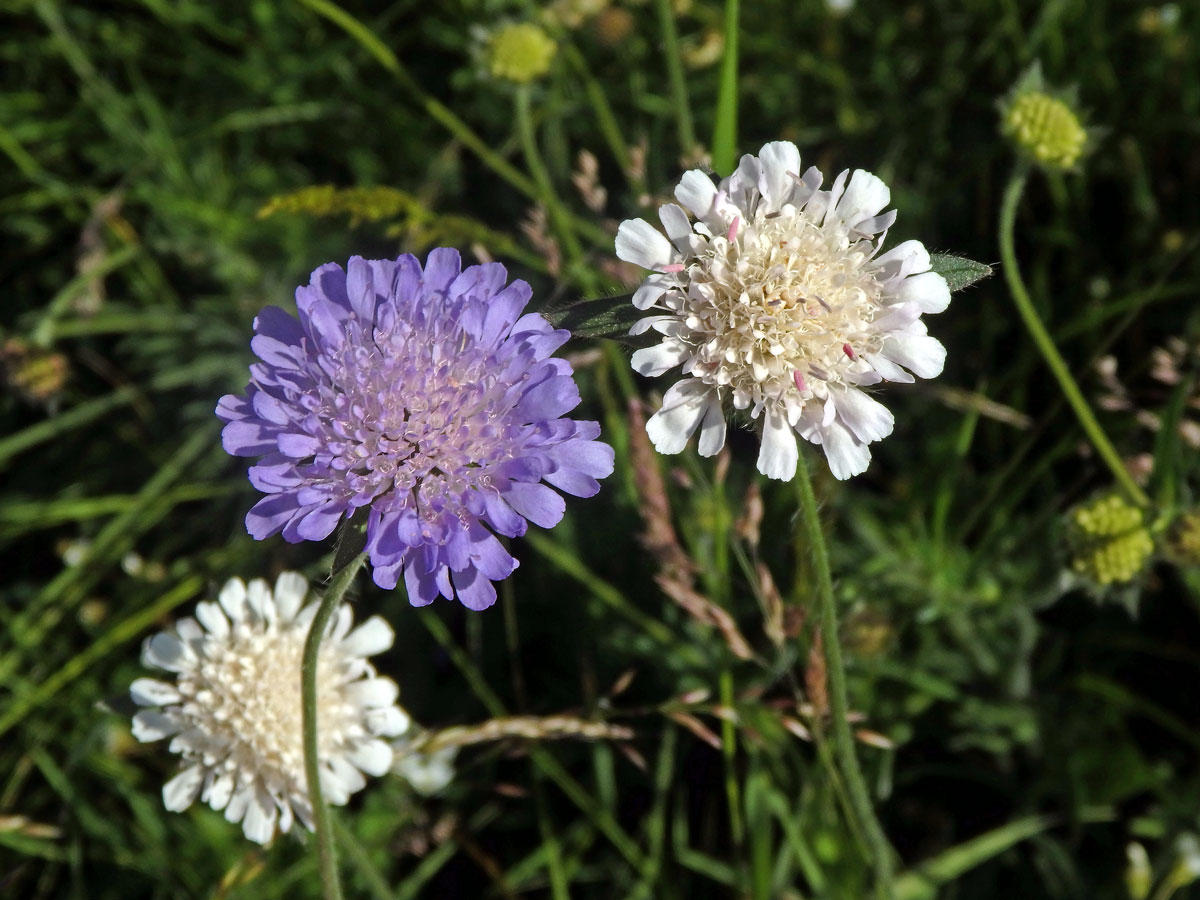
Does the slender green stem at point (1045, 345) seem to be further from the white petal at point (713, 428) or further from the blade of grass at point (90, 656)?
the blade of grass at point (90, 656)

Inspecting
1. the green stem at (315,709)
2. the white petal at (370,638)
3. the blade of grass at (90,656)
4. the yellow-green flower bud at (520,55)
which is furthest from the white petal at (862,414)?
the blade of grass at (90,656)

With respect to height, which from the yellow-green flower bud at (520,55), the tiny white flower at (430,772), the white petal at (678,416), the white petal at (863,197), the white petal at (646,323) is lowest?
the tiny white flower at (430,772)

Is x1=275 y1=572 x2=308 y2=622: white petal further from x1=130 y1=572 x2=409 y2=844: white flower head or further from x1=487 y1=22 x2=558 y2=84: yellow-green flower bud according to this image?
x1=487 y1=22 x2=558 y2=84: yellow-green flower bud

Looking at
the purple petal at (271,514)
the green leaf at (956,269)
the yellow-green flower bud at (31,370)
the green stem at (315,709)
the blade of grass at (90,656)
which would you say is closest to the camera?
the green stem at (315,709)

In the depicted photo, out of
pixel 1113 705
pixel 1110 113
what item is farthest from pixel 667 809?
pixel 1110 113

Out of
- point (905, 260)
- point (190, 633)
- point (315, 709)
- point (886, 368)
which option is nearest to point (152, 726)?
point (190, 633)

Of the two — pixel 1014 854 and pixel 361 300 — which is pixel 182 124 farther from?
pixel 1014 854
